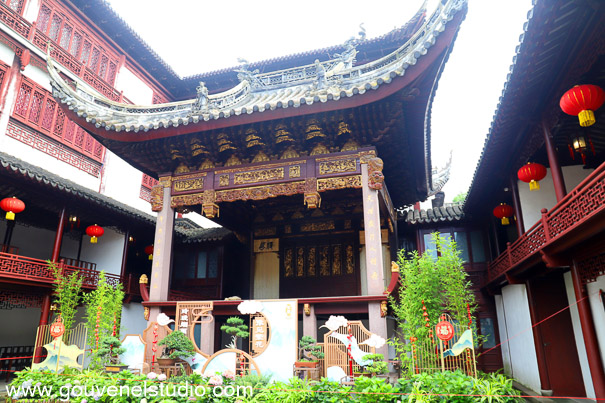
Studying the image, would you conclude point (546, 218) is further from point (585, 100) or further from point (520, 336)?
point (520, 336)

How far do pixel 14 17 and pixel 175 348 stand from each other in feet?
35.5

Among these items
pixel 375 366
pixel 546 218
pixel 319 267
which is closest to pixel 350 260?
pixel 319 267

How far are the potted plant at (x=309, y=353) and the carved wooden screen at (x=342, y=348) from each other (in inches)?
5.5

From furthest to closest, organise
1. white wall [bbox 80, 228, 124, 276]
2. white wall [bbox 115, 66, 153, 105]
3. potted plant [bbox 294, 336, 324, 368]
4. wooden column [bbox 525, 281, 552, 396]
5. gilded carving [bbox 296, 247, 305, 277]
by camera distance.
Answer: white wall [bbox 115, 66, 153, 105]
white wall [bbox 80, 228, 124, 276]
gilded carving [bbox 296, 247, 305, 277]
wooden column [bbox 525, 281, 552, 396]
potted plant [bbox 294, 336, 324, 368]

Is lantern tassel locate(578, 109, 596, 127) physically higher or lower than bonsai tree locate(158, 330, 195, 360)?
higher

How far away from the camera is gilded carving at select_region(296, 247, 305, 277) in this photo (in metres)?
12.3

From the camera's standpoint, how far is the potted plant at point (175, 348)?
7070mm

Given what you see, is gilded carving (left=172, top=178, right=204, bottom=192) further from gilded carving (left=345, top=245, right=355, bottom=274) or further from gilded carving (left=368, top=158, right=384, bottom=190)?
gilded carving (left=345, top=245, right=355, bottom=274)

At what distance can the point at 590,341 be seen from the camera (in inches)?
245

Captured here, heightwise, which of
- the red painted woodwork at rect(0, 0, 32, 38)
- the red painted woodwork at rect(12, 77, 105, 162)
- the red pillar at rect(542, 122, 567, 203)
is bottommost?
the red pillar at rect(542, 122, 567, 203)

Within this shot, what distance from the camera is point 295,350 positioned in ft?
22.6

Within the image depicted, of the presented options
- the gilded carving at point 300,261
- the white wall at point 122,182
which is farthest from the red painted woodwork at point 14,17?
the gilded carving at point 300,261

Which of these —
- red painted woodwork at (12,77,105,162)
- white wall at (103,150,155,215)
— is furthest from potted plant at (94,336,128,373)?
white wall at (103,150,155,215)

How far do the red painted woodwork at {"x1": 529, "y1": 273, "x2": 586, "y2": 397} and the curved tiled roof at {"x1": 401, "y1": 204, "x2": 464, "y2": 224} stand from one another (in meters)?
3.86
